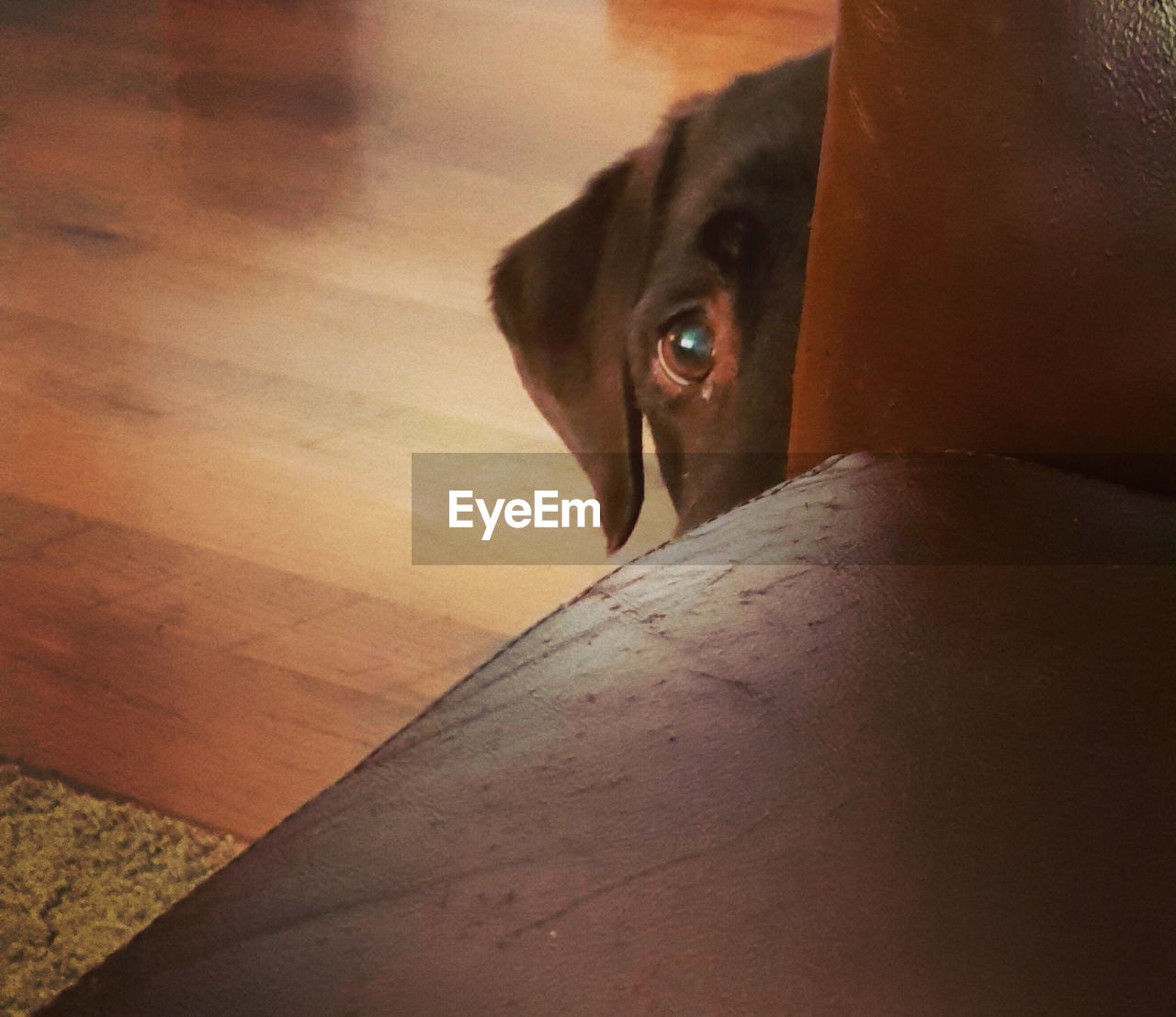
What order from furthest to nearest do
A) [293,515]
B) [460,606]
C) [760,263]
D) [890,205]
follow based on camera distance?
1. [293,515]
2. [460,606]
3. [760,263]
4. [890,205]

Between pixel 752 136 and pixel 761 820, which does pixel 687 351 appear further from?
pixel 761 820

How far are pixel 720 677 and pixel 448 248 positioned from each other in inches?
77.6

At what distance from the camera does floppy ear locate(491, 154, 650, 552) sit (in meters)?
1.24

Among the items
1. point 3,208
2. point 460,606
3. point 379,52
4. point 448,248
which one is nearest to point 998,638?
point 460,606

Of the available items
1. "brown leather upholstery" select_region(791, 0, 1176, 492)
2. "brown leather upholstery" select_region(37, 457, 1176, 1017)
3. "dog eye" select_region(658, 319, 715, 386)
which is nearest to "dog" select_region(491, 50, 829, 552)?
"dog eye" select_region(658, 319, 715, 386)

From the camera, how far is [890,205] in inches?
24.0

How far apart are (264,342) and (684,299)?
1.14m

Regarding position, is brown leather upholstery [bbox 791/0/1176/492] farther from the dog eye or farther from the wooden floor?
the wooden floor

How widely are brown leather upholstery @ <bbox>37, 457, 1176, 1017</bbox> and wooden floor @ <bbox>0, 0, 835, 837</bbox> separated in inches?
33.2

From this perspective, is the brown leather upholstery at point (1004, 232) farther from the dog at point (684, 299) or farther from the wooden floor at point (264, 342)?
the wooden floor at point (264, 342)

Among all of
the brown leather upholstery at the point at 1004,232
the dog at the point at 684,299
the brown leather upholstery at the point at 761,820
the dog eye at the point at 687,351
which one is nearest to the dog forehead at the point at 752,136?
the dog at the point at 684,299

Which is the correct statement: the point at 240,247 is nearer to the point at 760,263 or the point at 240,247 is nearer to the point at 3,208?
the point at 3,208

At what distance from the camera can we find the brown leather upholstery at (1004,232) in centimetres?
57

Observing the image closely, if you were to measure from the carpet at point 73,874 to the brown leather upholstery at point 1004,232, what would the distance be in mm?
699
